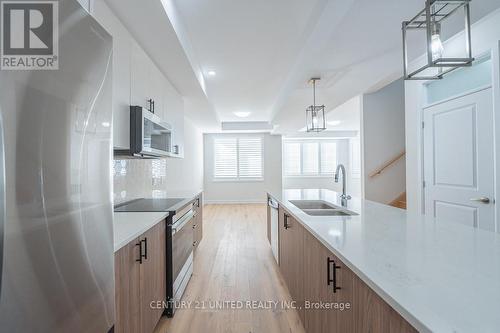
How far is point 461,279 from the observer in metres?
0.78

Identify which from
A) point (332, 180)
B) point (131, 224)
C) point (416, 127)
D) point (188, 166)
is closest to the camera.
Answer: point (131, 224)

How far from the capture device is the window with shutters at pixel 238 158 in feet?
28.4

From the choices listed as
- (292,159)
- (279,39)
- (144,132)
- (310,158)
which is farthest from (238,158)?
(144,132)

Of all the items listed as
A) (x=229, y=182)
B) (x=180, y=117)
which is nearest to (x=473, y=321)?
(x=180, y=117)

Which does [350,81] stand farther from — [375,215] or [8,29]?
[8,29]

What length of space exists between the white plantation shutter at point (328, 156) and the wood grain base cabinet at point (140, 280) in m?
8.72

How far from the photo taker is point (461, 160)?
2.74 meters

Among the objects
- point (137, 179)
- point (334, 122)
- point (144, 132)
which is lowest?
point (137, 179)

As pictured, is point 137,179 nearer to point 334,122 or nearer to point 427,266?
point 427,266

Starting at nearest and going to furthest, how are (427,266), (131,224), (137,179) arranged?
(427,266) < (131,224) < (137,179)

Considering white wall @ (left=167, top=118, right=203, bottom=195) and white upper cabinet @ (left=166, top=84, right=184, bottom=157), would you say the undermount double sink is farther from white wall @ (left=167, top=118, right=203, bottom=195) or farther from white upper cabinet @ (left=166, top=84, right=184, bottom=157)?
white wall @ (left=167, top=118, right=203, bottom=195)

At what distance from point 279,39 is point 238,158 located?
604cm

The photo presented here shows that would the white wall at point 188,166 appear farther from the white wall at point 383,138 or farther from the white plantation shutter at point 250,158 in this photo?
the white wall at point 383,138

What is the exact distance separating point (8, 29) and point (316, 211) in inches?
79.8
